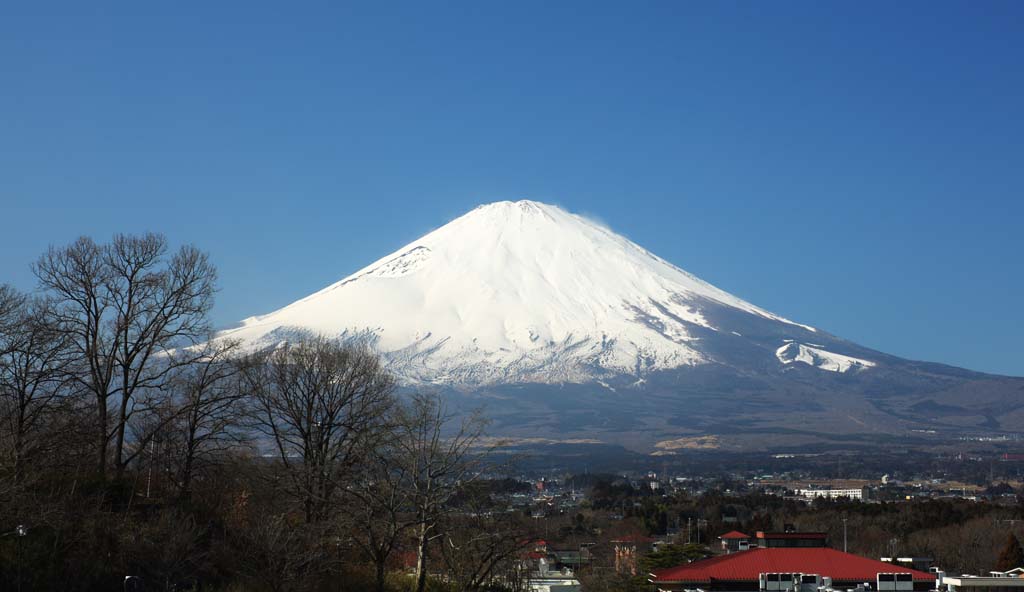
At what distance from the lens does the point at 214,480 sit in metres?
28.8

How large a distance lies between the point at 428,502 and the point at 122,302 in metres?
12.3

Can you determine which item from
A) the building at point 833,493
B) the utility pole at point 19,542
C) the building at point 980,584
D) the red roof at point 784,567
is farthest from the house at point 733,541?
the building at point 833,493

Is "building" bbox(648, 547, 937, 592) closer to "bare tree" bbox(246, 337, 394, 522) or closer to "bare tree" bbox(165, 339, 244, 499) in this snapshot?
"bare tree" bbox(246, 337, 394, 522)

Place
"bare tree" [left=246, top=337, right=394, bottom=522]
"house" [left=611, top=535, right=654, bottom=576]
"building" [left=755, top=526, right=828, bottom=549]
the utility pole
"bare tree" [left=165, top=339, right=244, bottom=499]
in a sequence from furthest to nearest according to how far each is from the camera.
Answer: "house" [left=611, top=535, right=654, bottom=576], "building" [left=755, top=526, right=828, bottom=549], "bare tree" [left=246, top=337, right=394, bottom=522], "bare tree" [left=165, top=339, right=244, bottom=499], the utility pole

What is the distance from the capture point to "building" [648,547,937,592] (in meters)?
36.7

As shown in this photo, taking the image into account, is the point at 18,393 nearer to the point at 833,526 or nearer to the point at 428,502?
the point at 428,502

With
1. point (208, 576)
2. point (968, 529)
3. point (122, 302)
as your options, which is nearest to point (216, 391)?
point (122, 302)

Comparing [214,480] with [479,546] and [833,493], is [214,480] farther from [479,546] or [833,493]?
[833,493]

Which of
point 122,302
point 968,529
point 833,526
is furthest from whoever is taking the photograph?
point 833,526

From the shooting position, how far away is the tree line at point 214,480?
20.6 m

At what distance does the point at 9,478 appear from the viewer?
68.2ft

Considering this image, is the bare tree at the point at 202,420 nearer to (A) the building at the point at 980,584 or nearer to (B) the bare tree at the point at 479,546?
(B) the bare tree at the point at 479,546

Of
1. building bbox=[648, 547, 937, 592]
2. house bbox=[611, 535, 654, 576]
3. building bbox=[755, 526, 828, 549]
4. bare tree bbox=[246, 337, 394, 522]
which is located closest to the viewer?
bare tree bbox=[246, 337, 394, 522]

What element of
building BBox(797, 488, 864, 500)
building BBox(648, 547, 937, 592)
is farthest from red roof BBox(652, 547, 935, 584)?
building BBox(797, 488, 864, 500)
